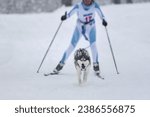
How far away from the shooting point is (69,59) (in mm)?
14562

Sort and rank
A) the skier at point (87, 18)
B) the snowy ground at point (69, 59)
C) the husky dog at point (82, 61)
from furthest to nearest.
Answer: the skier at point (87, 18) < the husky dog at point (82, 61) < the snowy ground at point (69, 59)

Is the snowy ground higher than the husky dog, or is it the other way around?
the husky dog

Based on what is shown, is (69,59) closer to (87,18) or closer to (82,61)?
(87,18)

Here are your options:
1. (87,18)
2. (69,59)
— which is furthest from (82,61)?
(69,59)

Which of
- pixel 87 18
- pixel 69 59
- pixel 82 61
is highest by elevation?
pixel 87 18

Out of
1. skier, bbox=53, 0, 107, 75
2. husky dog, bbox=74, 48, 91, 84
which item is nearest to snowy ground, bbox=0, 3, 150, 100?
husky dog, bbox=74, 48, 91, 84

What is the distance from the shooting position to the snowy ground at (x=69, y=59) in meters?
10.4

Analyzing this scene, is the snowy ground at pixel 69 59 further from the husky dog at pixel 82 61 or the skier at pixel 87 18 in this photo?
the skier at pixel 87 18

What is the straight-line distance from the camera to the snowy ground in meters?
10.4

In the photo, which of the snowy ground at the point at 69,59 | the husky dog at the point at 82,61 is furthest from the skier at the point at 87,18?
the husky dog at the point at 82,61

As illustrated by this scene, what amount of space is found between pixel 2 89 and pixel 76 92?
158 cm

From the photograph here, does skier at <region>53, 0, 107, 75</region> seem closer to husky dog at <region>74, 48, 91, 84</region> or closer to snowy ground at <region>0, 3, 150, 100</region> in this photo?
snowy ground at <region>0, 3, 150, 100</region>

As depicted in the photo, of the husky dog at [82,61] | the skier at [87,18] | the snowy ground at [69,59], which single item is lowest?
the snowy ground at [69,59]

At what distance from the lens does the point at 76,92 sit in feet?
33.7
